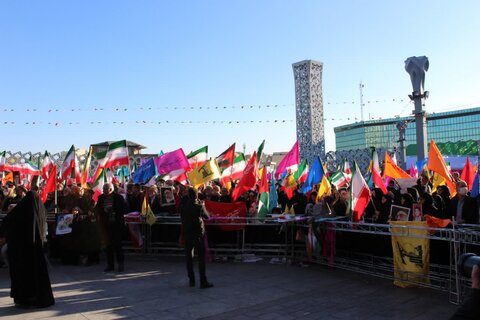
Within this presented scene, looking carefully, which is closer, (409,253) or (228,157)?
(409,253)

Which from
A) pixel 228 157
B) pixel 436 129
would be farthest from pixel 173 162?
pixel 436 129

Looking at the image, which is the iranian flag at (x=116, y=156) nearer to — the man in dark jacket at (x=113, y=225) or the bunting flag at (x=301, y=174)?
the man in dark jacket at (x=113, y=225)

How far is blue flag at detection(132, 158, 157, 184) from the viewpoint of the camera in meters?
12.7

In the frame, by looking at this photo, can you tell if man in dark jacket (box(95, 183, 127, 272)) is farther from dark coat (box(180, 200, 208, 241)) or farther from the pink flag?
the pink flag

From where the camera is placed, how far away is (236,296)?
702 cm

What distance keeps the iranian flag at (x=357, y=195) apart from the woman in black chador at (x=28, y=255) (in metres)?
5.37

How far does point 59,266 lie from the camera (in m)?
9.72

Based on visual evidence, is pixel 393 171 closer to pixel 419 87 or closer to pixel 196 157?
pixel 196 157

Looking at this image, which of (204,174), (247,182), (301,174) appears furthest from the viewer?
(301,174)

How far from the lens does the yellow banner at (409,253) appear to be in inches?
277

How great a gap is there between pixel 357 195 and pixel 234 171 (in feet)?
20.9

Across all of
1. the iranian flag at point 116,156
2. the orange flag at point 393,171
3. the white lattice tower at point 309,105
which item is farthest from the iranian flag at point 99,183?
the white lattice tower at point 309,105

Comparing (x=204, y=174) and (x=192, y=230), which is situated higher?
(x=204, y=174)

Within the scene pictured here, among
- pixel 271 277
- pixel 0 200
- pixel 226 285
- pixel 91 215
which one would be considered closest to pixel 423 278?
pixel 271 277
